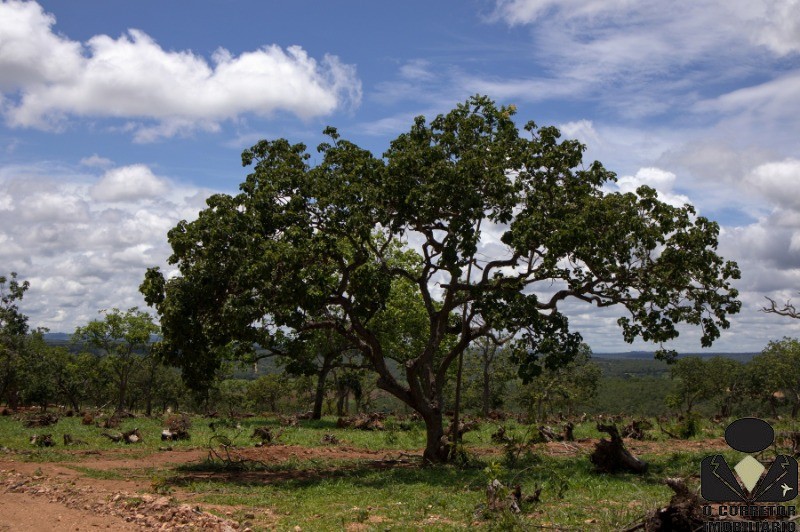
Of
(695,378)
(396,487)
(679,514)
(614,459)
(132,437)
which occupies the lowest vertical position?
(132,437)

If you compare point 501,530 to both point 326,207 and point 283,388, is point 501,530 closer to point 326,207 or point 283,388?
point 326,207

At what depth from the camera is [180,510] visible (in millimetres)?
10867

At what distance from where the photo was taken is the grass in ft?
34.0

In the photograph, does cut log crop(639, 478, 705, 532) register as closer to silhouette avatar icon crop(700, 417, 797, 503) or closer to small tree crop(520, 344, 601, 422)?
silhouette avatar icon crop(700, 417, 797, 503)

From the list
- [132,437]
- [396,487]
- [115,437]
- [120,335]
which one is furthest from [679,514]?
[120,335]

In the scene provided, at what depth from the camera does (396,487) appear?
1424cm

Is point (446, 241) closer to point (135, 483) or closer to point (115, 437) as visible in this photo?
point (135, 483)

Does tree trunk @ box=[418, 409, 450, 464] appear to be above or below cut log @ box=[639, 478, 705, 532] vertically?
below

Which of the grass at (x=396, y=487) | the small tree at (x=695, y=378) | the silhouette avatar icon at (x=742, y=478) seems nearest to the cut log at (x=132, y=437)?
the grass at (x=396, y=487)

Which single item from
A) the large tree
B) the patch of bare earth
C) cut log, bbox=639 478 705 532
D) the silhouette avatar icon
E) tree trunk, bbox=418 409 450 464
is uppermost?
the large tree

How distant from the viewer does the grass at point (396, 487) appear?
1035 centimetres
